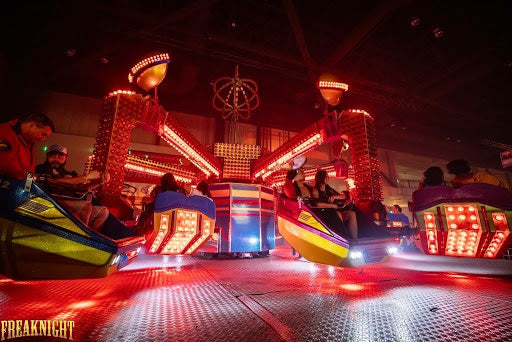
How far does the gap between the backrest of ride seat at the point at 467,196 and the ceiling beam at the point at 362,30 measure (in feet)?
19.9

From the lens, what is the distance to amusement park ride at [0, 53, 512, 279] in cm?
170

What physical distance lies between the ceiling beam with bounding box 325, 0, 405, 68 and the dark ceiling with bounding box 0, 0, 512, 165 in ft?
0.11

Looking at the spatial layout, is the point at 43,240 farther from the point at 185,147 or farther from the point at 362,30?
the point at 362,30

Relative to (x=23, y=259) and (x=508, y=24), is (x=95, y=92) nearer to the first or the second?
(x=23, y=259)

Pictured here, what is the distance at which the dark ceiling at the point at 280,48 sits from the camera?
22.0 feet

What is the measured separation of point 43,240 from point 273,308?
1891 mm

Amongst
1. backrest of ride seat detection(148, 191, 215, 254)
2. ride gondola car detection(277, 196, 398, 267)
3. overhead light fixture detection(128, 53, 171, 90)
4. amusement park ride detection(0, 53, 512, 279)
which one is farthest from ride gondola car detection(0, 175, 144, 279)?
overhead light fixture detection(128, 53, 171, 90)

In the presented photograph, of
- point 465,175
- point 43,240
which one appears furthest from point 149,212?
point 465,175

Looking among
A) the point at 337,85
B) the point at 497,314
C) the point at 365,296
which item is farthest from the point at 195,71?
the point at 497,314

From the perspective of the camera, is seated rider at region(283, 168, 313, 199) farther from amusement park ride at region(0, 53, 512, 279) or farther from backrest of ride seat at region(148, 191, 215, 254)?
backrest of ride seat at region(148, 191, 215, 254)

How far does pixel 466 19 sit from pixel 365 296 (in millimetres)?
→ 10275

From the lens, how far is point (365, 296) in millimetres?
1994

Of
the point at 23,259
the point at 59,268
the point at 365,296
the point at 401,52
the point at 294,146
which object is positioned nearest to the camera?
the point at 23,259

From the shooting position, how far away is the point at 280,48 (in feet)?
28.3
